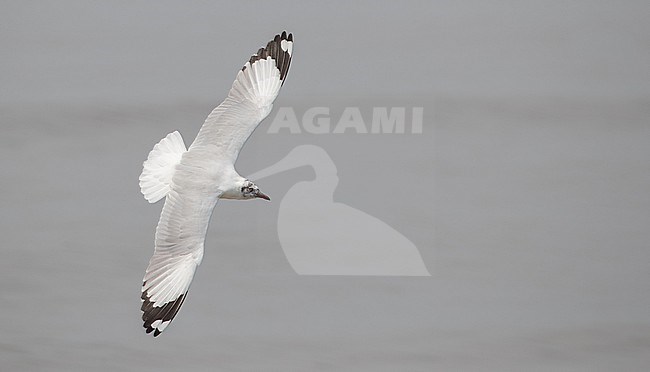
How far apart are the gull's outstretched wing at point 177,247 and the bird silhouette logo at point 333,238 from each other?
3.46 ft

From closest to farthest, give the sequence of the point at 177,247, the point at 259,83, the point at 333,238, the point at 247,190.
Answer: the point at 177,247 → the point at 247,190 → the point at 259,83 → the point at 333,238

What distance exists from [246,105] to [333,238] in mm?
1033

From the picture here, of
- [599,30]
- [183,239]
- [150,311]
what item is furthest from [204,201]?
[599,30]

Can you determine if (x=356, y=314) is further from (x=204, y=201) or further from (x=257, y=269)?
(x=204, y=201)

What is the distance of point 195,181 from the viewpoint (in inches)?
97.7

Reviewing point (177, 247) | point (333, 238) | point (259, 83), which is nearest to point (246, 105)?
point (259, 83)

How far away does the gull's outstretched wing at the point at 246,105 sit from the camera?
2.56 m

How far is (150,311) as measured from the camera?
7.76ft

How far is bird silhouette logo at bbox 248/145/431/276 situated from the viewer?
3527 mm

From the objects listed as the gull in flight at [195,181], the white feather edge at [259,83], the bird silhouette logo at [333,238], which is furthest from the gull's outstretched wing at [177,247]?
the bird silhouette logo at [333,238]

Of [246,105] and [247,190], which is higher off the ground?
[246,105]

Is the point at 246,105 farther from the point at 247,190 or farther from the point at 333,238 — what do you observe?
the point at 333,238

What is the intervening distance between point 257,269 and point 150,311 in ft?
3.73

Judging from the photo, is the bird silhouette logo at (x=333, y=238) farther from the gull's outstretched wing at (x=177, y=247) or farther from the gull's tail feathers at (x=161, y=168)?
the gull's outstretched wing at (x=177, y=247)
